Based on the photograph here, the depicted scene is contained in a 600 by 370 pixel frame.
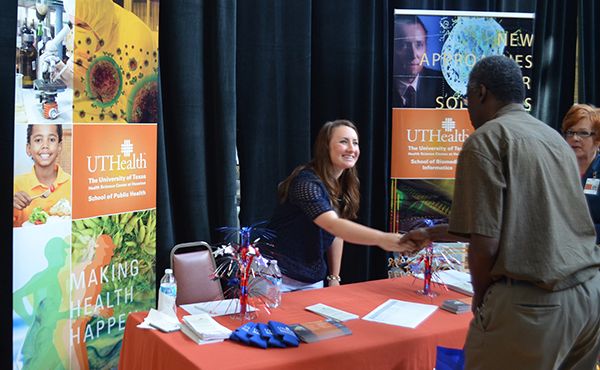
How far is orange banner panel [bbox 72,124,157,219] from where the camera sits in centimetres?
294

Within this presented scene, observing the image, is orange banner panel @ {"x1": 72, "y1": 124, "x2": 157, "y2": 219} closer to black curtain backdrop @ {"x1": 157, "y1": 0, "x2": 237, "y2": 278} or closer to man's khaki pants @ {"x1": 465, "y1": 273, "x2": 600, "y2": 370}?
black curtain backdrop @ {"x1": 157, "y1": 0, "x2": 237, "y2": 278}

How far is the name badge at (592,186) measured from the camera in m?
3.22

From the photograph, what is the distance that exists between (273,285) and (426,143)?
2.31 meters

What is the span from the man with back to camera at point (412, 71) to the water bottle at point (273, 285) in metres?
2.21

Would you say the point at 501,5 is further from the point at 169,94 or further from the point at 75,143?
the point at 75,143

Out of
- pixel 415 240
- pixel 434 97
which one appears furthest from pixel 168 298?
pixel 434 97

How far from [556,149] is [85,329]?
2.29m

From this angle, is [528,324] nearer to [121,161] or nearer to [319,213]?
[319,213]

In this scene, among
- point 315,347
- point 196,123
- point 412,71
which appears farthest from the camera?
point 412,71

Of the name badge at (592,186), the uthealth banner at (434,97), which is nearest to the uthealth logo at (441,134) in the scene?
the uthealth banner at (434,97)

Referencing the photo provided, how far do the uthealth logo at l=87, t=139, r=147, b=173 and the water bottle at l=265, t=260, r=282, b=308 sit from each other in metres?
1.06

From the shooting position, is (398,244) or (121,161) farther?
(121,161)

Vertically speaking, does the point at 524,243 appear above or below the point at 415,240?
above

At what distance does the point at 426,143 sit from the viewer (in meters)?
4.50
